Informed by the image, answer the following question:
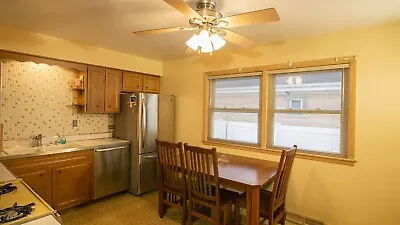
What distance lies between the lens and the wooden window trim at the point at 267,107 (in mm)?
2471

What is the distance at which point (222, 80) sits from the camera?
358cm

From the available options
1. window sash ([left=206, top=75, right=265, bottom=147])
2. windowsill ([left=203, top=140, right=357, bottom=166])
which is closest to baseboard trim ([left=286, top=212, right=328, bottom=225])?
windowsill ([left=203, top=140, right=357, bottom=166])

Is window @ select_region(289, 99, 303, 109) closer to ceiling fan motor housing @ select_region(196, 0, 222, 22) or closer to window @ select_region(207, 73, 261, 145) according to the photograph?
window @ select_region(207, 73, 261, 145)

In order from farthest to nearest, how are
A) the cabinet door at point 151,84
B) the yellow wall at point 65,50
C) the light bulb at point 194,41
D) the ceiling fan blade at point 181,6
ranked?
the cabinet door at point 151,84
the yellow wall at point 65,50
the light bulb at point 194,41
the ceiling fan blade at point 181,6

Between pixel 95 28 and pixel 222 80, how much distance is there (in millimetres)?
1864

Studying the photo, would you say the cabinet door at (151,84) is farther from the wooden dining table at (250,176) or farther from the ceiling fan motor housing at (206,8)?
the ceiling fan motor housing at (206,8)

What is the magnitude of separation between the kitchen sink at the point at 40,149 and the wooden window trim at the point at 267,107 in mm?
1915

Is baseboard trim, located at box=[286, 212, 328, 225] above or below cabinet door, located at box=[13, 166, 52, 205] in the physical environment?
below

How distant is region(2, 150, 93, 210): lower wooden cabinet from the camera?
8.57 ft

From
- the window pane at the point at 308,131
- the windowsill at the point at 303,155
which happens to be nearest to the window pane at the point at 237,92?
the window pane at the point at 308,131

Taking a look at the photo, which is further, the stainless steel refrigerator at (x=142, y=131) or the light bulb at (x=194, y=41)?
the stainless steel refrigerator at (x=142, y=131)

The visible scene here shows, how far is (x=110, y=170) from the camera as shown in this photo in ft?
11.1

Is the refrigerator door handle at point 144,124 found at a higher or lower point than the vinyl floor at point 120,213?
higher

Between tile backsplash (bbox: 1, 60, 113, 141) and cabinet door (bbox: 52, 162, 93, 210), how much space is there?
0.69 metres
